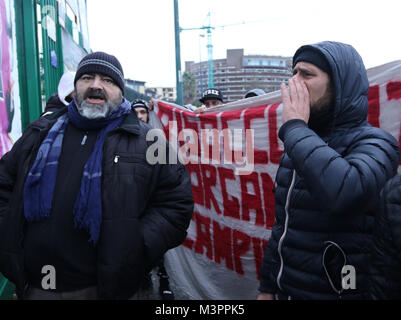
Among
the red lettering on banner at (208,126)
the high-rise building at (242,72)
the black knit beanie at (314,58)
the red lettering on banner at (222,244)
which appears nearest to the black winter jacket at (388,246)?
the black knit beanie at (314,58)

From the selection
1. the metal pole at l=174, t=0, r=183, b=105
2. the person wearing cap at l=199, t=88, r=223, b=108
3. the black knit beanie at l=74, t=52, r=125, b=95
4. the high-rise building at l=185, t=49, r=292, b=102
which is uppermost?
the high-rise building at l=185, t=49, r=292, b=102

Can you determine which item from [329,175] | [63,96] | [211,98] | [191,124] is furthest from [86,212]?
[211,98]

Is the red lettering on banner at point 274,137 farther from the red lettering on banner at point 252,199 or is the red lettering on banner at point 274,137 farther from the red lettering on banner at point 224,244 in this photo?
the red lettering on banner at point 224,244

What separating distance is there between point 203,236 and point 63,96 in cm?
190

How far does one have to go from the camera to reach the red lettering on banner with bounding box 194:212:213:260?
3.37m

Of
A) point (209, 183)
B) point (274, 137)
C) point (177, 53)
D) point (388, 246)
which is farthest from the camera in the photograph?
point (177, 53)

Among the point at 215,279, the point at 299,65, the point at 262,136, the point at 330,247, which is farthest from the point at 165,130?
the point at 330,247

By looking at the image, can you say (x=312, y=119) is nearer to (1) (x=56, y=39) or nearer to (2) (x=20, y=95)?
(2) (x=20, y=95)

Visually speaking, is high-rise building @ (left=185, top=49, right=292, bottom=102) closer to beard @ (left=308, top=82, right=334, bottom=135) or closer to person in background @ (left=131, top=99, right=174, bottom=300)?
person in background @ (left=131, top=99, right=174, bottom=300)

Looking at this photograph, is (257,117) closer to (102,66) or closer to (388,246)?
(102,66)

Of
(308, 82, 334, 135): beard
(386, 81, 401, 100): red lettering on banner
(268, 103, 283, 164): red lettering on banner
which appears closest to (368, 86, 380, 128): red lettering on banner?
(386, 81, 401, 100): red lettering on banner

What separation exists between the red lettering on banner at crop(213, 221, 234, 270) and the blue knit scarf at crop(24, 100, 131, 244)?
1.75m

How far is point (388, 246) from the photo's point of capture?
3.98ft

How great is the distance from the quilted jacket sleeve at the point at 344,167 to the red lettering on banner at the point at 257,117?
152 centimetres
